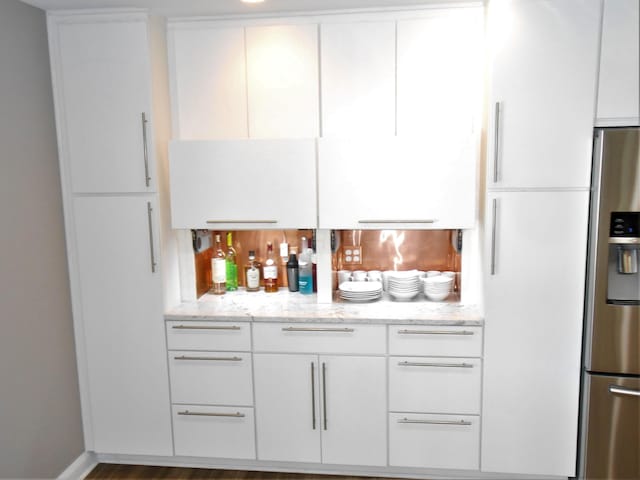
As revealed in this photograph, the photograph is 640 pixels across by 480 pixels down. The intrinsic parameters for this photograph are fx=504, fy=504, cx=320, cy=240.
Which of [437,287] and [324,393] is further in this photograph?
[437,287]

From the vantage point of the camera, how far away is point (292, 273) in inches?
114

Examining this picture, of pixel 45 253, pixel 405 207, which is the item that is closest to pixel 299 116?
pixel 405 207

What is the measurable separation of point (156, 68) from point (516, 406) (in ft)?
7.95

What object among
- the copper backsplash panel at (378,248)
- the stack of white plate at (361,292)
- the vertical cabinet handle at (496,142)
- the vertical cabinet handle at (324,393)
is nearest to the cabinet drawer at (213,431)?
the vertical cabinet handle at (324,393)

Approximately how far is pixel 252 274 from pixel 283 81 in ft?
3.55

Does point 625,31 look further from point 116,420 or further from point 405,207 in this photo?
point 116,420

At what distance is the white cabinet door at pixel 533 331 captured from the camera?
231 cm

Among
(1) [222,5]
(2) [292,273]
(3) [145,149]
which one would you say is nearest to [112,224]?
(3) [145,149]

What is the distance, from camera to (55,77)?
248cm

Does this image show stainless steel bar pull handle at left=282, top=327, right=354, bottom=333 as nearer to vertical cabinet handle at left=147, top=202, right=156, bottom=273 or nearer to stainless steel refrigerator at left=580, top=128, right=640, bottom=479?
vertical cabinet handle at left=147, top=202, right=156, bottom=273

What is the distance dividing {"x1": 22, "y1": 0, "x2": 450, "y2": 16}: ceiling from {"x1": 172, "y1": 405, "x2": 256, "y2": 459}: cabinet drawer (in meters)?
2.00

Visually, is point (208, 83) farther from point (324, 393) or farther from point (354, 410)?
point (354, 410)

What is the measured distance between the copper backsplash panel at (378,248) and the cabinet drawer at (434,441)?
74 centimetres

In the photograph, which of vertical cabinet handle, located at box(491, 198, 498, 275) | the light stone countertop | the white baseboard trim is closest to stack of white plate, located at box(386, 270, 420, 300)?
the light stone countertop
